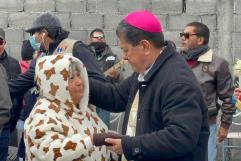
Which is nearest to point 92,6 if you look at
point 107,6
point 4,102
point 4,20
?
point 107,6

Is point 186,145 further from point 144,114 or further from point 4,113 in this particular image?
point 4,113

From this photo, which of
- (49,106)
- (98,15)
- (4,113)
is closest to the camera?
(49,106)

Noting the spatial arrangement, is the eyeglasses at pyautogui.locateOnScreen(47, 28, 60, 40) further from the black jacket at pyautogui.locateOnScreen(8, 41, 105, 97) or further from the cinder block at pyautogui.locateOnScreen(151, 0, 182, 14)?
the cinder block at pyautogui.locateOnScreen(151, 0, 182, 14)

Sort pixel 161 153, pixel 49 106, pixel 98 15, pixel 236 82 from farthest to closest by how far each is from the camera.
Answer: pixel 98 15, pixel 236 82, pixel 49 106, pixel 161 153

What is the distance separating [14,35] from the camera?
9266 mm

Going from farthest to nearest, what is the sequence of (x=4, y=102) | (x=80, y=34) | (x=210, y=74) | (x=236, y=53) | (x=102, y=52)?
(x=80, y=34) < (x=102, y=52) < (x=236, y=53) < (x=210, y=74) < (x=4, y=102)

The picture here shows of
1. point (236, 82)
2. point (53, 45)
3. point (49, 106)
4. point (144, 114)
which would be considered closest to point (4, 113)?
point (53, 45)

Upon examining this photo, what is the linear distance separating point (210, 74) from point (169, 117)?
10.1ft

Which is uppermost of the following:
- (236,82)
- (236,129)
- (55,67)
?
(55,67)

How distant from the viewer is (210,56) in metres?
6.54

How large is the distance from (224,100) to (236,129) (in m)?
1.98

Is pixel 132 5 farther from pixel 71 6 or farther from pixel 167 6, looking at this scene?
pixel 71 6

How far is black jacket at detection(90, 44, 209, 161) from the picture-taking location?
3416 millimetres

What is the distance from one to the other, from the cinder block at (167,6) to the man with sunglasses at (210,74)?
2051 millimetres
